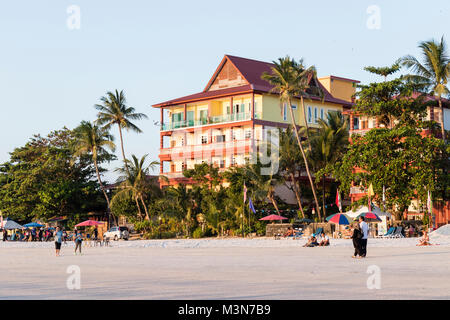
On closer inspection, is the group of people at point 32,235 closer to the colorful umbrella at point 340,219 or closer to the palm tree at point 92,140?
the palm tree at point 92,140

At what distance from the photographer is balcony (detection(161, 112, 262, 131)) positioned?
63.0 meters

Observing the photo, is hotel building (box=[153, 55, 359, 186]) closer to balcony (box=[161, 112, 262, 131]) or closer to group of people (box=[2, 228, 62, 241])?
balcony (box=[161, 112, 262, 131])

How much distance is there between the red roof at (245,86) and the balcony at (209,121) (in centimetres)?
186

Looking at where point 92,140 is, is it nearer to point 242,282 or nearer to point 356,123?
point 356,123

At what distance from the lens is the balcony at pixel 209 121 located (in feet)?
207

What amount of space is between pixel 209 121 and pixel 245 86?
4.93m

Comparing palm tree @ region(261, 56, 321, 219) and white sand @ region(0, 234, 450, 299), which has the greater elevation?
palm tree @ region(261, 56, 321, 219)

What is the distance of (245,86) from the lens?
6322cm

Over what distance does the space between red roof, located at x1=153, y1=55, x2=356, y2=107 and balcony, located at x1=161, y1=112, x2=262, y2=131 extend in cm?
186

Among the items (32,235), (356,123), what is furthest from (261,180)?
(32,235)

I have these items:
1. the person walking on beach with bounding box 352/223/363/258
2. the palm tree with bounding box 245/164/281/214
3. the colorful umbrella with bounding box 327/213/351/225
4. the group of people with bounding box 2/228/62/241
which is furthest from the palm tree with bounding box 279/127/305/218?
the person walking on beach with bounding box 352/223/363/258

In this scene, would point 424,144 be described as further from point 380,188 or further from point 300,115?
point 300,115

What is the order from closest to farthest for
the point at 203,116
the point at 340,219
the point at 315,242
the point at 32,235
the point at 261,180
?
the point at 315,242
the point at 340,219
the point at 261,180
the point at 32,235
the point at 203,116

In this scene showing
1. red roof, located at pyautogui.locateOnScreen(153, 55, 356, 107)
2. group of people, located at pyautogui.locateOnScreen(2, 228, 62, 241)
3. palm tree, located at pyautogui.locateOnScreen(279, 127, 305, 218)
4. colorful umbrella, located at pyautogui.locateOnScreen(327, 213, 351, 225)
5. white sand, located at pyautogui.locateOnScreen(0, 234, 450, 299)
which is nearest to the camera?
white sand, located at pyautogui.locateOnScreen(0, 234, 450, 299)
